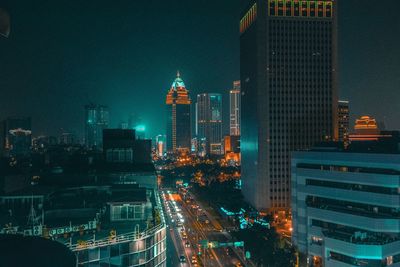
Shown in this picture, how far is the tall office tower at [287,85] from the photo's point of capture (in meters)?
66.4

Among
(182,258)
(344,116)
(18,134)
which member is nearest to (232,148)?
(344,116)

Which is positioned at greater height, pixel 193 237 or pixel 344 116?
pixel 344 116

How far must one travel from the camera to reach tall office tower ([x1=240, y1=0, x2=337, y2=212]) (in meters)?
66.4

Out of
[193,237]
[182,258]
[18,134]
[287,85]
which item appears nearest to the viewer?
[182,258]

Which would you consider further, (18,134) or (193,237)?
(18,134)

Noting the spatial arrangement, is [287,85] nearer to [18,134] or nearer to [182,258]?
[182,258]

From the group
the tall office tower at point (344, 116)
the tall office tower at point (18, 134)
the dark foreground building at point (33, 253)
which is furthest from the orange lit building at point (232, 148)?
the dark foreground building at point (33, 253)

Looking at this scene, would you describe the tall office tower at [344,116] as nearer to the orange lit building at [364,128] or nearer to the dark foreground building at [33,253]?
the orange lit building at [364,128]

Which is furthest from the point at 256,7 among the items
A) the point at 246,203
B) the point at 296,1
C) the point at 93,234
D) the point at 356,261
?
the point at 93,234

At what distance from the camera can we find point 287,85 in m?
67.6

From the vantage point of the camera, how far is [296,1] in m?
66.9

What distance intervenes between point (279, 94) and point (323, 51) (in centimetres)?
1080

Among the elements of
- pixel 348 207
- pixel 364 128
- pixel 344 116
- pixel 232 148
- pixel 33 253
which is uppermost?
pixel 344 116

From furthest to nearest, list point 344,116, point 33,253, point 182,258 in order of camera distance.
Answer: point 344,116, point 182,258, point 33,253
